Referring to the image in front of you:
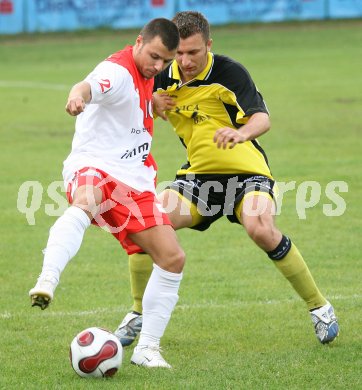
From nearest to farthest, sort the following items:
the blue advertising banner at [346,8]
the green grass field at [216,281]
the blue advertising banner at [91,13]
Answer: the green grass field at [216,281] → the blue advertising banner at [91,13] → the blue advertising banner at [346,8]

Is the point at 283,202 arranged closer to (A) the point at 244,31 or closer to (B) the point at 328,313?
(B) the point at 328,313

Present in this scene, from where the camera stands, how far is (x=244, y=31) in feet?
113

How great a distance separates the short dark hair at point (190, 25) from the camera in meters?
7.02

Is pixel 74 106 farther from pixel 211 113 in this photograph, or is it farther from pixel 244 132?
pixel 211 113

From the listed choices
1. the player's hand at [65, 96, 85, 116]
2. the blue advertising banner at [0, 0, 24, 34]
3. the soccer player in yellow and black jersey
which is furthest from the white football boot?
the blue advertising banner at [0, 0, 24, 34]

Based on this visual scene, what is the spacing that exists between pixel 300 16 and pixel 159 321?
99.5 feet

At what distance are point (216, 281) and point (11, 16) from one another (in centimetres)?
2727

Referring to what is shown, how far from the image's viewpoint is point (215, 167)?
24.8 ft

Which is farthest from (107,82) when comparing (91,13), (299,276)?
(91,13)

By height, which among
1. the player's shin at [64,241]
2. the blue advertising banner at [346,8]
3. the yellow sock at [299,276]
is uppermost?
the player's shin at [64,241]

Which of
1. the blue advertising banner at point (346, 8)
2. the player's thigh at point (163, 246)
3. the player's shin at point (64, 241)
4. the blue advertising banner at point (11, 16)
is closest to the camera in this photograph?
the player's shin at point (64, 241)

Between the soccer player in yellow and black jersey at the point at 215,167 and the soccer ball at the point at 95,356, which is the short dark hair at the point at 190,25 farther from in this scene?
the soccer ball at the point at 95,356

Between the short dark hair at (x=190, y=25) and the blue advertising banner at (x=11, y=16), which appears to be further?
the blue advertising banner at (x=11, y=16)

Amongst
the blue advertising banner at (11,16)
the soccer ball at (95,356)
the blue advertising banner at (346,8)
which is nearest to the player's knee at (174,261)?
the soccer ball at (95,356)
